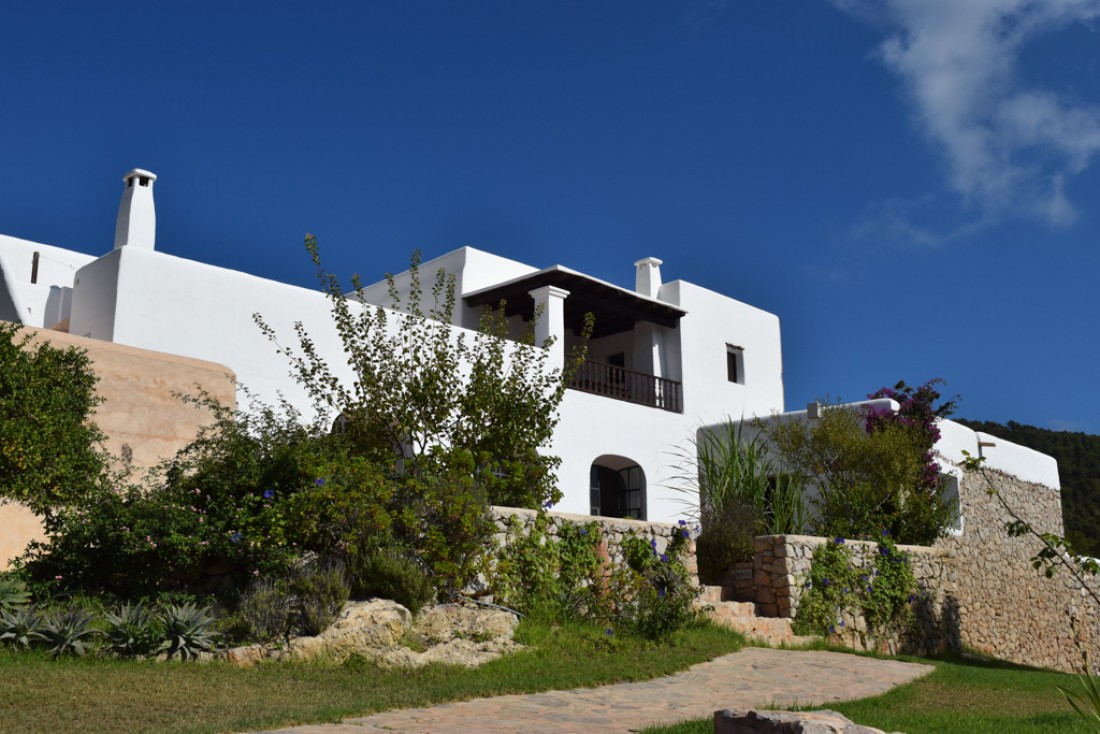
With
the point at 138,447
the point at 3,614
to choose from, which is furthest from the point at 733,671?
the point at 138,447


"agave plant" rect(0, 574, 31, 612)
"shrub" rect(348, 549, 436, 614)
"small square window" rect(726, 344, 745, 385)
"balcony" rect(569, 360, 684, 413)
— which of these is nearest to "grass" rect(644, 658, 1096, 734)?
"shrub" rect(348, 549, 436, 614)

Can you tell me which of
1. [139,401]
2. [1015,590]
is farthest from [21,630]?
[1015,590]

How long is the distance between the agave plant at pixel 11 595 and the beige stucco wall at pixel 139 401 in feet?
8.51

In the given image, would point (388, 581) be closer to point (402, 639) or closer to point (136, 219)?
point (402, 639)

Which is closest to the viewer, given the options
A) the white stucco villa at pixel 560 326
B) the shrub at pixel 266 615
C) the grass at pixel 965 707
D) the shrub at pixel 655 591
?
the grass at pixel 965 707

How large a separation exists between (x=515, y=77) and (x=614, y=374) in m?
9.45

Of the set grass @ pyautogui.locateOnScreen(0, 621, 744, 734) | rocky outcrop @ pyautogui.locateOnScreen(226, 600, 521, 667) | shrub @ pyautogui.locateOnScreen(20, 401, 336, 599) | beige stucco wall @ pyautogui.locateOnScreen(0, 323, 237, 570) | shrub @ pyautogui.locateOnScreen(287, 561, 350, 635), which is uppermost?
beige stucco wall @ pyautogui.locateOnScreen(0, 323, 237, 570)

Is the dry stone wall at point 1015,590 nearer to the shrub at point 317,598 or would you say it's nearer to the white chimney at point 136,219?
the shrub at point 317,598

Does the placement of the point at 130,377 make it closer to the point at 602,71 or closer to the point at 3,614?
the point at 3,614

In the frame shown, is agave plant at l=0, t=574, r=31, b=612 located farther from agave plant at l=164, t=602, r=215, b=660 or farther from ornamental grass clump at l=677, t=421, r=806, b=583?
ornamental grass clump at l=677, t=421, r=806, b=583

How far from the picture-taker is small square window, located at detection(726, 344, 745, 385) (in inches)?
926

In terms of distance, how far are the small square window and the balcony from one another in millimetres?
2127

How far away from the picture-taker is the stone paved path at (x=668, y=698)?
23.0 ft

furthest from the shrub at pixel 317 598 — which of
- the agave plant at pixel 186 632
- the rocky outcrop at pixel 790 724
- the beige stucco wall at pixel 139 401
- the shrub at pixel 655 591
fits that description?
the rocky outcrop at pixel 790 724
